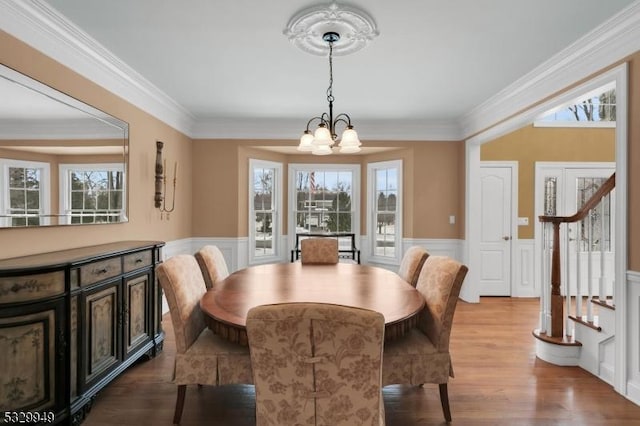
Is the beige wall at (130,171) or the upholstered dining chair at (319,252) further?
the upholstered dining chair at (319,252)

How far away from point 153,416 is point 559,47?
12.8 feet

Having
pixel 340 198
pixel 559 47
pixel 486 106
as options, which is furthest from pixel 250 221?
pixel 559 47

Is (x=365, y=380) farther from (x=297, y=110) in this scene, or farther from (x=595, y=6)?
(x=297, y=110)

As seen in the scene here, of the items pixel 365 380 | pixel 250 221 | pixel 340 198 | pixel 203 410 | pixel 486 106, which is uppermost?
pixel 486 106

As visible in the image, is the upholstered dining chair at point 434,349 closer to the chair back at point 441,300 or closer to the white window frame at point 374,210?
the chair back at point 441,300

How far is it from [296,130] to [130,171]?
2341mm

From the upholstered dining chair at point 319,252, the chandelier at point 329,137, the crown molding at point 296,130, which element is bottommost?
the upholstered dining chair at point 319,252

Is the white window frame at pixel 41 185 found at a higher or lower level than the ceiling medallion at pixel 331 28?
lower

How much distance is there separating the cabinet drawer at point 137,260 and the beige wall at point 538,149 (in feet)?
15.2

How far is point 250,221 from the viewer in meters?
5.21

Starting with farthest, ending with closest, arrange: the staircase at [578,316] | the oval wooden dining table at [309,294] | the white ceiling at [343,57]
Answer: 1. the staircase at [578,316]
2. the white ceiling at [343,57]
3. the oval wooden dining table at [309,294]

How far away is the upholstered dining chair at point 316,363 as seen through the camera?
118 cm

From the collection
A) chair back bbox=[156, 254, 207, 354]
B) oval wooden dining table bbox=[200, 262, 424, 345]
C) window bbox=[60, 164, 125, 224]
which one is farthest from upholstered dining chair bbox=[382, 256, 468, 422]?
window bbox=[60, 164, 125, 224]

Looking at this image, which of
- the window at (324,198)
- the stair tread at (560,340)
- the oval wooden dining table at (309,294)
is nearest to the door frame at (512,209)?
the window at (324,198)
